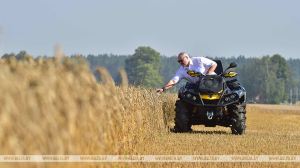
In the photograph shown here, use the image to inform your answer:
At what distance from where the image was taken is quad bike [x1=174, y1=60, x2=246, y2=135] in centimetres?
923

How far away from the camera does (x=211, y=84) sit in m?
9.28

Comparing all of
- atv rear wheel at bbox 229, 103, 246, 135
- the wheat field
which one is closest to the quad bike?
atv rear wheel at bbox 229, 103, 246, 135

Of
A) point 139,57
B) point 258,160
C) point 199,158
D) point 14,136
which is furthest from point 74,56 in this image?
point 139,57

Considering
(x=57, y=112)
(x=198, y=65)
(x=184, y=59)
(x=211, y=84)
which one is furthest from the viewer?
(x=198, y=65)

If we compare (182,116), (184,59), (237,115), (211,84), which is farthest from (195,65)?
(237,115)

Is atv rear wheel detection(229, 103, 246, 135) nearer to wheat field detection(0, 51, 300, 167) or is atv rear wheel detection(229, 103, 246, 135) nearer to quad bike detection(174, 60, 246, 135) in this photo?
quad bike detection(174, 60, 246, 135)

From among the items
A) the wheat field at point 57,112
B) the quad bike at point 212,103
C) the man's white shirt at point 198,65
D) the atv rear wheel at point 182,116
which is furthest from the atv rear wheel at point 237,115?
the wheat field at point 57,112

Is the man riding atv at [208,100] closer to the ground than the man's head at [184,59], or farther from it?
closer to the ground

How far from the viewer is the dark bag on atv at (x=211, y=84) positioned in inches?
362

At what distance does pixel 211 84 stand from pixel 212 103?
1.51ft

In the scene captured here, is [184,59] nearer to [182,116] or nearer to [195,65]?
[195,65]

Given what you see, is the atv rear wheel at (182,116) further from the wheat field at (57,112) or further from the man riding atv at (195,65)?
the wheat field at (57,112)

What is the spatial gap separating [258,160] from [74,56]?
12.1 ft

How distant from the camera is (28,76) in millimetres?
3096
